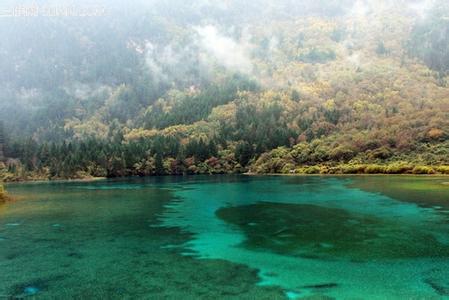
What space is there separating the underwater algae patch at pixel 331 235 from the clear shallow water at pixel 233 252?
7 centimetres

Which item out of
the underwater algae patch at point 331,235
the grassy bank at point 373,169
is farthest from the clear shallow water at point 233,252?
the grassy bank at point 373,169

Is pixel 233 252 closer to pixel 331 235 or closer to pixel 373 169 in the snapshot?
pixel 331 235

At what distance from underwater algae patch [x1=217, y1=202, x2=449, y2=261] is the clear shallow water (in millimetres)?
69

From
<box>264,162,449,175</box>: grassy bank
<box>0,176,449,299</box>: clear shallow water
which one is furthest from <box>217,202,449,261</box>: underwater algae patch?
<box>264,162,449,175</box>: grassy bank

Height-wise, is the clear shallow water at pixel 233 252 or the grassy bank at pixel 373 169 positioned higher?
the grassy bank at pixel 373 169

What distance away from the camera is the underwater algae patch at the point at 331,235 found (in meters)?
26.6

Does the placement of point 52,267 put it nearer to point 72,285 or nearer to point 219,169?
point 72,285

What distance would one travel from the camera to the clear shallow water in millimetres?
20000

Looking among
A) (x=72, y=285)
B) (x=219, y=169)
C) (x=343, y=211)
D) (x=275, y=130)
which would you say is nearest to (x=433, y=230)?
(x=343, y=211)

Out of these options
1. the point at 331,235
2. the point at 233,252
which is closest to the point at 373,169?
the point at 331,235

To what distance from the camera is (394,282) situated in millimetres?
20391

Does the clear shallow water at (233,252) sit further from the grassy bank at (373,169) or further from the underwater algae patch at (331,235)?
the grassy bank at (373,169)

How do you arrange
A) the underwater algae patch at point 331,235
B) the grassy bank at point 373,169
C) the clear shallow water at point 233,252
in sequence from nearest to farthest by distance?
the clear shallow water at point 233,252
the underwater algae patch at point 331,235
the grassy bank at point 373,169

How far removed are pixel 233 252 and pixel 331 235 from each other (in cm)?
842
